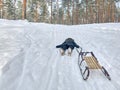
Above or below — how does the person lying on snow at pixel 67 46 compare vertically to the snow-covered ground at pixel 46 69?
above

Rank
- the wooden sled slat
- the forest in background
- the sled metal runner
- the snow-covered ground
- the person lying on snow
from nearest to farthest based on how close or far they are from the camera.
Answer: the snow-covered ground
the sled metal runner
the wooden sled slat
the person lying on snow
the forest in background

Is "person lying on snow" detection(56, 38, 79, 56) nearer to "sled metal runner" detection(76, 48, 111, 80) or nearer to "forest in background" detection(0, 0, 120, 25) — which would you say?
"sled metal runner" detection(76, 48, 111, 80)

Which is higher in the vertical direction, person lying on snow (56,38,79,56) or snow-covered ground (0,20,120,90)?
person lying on snow (56,38,79,56)

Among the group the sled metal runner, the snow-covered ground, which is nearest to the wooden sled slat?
the sled metal runner

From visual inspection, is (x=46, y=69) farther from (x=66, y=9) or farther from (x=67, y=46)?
(x=66, y=9)

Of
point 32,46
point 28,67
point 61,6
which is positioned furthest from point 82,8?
point 28,67

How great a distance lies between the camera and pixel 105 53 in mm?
11695

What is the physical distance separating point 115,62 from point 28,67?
3.67m

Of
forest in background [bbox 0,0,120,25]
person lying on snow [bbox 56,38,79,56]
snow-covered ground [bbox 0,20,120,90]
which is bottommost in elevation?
snow-covered ground [bbox 0,20,120,90]

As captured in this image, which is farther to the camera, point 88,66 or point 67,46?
point 67,46

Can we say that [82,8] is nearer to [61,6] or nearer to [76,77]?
[61,6]

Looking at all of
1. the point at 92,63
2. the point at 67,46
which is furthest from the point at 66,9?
the point at 92,63

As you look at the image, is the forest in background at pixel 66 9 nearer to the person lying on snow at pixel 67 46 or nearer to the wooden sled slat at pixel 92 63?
the person lying on snow at pixel 67 46

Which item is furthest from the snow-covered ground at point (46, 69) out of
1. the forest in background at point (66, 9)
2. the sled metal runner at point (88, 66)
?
the forest in background at point (66, 9)
